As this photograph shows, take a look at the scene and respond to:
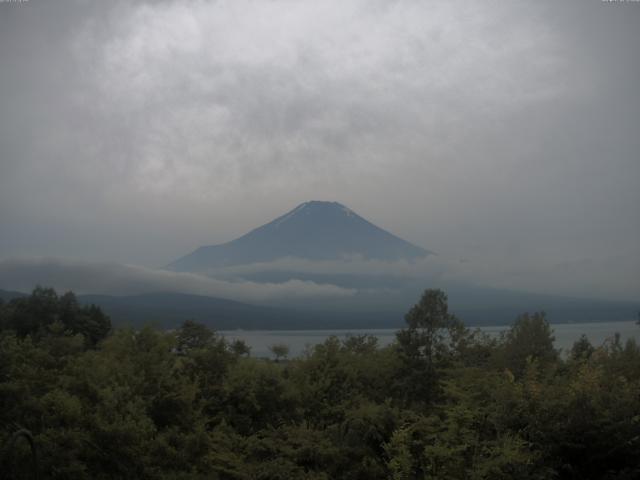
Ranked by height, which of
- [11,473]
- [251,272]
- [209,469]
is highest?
[251,272]

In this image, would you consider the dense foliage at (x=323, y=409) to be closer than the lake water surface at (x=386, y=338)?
Yes

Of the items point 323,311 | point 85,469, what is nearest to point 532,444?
point 85,469

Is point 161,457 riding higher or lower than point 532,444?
lower

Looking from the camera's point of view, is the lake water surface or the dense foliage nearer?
the dense foliage

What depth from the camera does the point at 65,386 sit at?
42.1ft

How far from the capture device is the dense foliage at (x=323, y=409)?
10.6m

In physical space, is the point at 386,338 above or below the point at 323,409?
above

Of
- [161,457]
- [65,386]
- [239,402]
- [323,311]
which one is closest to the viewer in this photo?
[161,457]

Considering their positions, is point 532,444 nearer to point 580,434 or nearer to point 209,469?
point 580,434

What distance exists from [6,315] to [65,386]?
60.9 ft

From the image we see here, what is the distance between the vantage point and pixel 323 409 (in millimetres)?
15250

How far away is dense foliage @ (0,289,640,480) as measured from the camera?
418 inches

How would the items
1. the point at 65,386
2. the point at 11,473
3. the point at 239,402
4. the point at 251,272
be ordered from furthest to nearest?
the point at 251,272 → the point at 239,402 → the point at 65,386 → the point at 11,473

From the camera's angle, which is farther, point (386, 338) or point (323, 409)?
point (386, 338)
